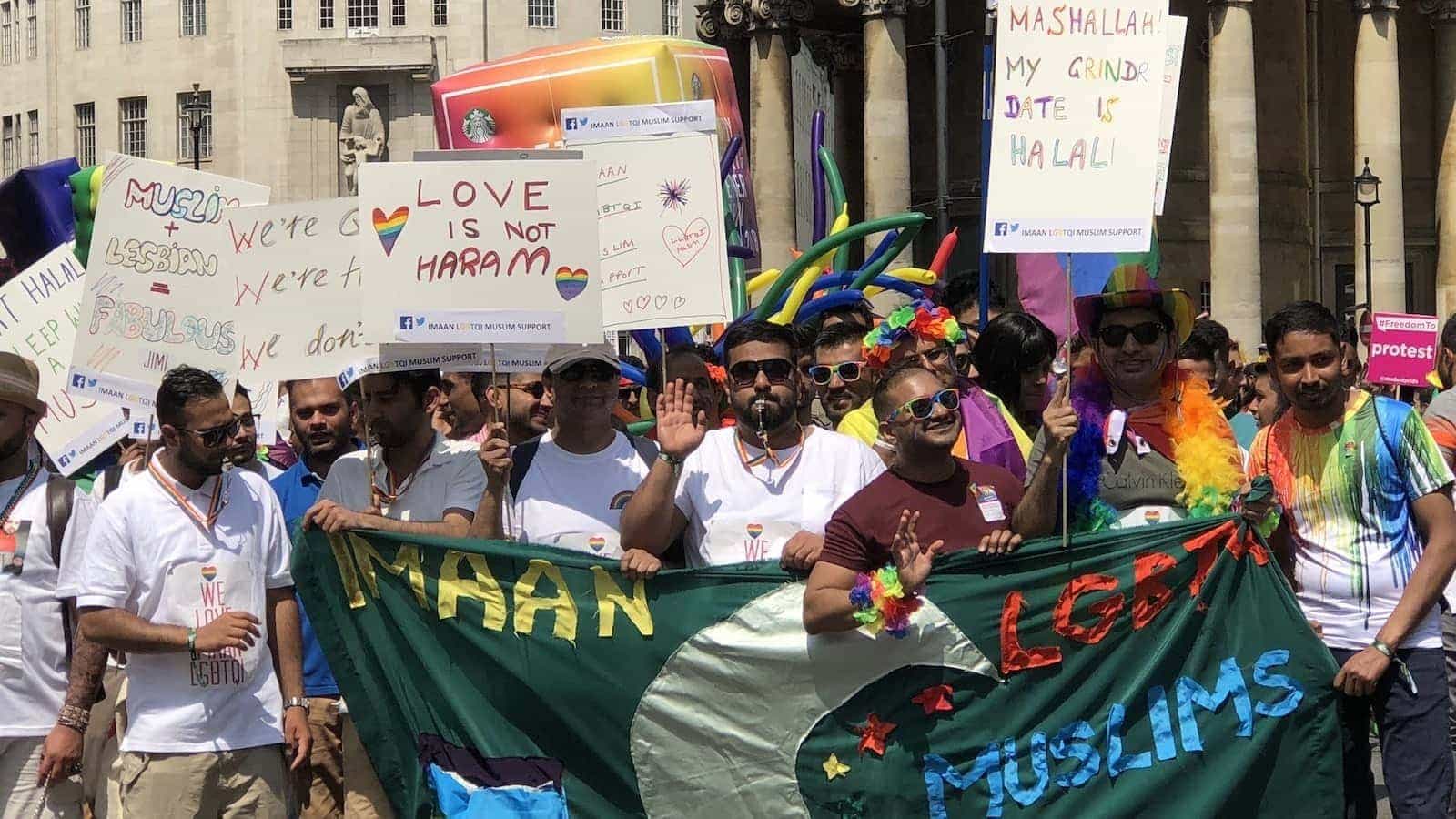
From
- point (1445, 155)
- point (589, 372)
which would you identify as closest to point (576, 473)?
point (589, 372)

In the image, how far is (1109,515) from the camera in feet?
23.1

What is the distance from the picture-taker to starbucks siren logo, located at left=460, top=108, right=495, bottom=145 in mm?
17141

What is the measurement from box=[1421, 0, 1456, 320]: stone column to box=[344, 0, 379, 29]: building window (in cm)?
2902

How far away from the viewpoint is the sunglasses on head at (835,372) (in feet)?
27.2

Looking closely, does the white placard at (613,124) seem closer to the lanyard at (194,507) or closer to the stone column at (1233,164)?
the lanyard at (194,507)

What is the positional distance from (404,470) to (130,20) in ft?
190

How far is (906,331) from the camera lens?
324 inches

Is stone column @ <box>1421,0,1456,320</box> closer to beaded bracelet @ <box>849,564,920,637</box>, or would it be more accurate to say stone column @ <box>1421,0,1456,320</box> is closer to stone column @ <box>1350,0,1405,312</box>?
stone column @ <box>1350,0,1405,312</box>

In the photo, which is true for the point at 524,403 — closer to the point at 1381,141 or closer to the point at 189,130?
the point at 1381,141

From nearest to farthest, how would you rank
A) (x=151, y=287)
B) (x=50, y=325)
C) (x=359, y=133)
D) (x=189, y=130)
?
(x=151, y=287) → (x=50, y=325) → (x=359, y=133) → (x=189, y=130)

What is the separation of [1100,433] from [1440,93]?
3480 centimetres

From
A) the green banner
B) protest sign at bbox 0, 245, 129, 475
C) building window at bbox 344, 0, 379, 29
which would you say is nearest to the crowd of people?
the green banner

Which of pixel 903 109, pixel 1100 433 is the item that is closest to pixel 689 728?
pixel 1100 433

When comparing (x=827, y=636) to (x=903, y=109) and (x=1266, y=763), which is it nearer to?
(x=1266, y=763)
